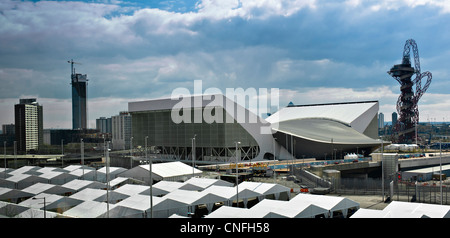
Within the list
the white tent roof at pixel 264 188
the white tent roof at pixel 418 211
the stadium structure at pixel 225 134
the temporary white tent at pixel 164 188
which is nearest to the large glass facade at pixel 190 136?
the stadium structure at pixel 225 134

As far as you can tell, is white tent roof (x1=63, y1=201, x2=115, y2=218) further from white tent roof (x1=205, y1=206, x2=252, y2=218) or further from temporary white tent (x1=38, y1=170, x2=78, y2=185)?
temporary white tent (x1=38, y1=170, x2=78, y2=185)

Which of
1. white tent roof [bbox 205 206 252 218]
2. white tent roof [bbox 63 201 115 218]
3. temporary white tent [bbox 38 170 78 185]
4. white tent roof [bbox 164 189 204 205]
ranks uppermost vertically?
white tent roof [bbox 205 206 252 218]

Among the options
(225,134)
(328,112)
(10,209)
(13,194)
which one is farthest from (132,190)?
(328,112)

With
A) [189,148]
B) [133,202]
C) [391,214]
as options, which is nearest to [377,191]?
[391,214]

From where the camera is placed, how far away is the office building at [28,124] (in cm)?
10412

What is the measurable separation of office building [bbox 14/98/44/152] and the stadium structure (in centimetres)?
3256

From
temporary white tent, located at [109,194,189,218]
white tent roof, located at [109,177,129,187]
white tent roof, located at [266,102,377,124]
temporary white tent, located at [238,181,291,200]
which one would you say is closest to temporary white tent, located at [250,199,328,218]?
temporary white tent, located at [109,194,189,218]

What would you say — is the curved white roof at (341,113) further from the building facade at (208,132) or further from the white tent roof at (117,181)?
the white tent roof at (117,181)

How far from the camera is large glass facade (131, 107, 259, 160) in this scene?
240ft

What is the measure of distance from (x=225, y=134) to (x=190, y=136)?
814 centimetres

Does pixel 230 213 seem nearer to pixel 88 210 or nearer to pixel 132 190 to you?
pixel 88 210

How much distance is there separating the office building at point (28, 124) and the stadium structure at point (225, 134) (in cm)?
3256
